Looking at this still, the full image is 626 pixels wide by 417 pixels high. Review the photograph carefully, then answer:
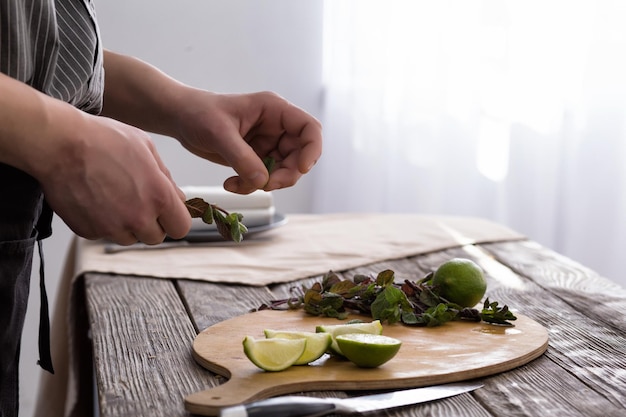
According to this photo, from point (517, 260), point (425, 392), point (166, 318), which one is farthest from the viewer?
point (517, 260)

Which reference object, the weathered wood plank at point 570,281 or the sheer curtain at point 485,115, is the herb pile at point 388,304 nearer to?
the weathered wood plank at point 570,281

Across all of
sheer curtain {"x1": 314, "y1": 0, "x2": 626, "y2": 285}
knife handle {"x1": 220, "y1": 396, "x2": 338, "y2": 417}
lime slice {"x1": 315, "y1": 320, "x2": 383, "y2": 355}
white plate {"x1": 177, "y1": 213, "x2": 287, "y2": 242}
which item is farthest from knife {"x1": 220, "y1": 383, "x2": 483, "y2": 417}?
sheer curtain {"x1": 314, "y1": 0, "x2": 626, "y2": 285}

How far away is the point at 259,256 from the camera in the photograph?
1505 mm

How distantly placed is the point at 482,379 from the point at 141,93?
60cm

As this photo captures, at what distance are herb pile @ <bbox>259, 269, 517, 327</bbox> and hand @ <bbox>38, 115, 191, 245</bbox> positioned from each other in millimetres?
343

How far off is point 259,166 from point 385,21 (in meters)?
2.11

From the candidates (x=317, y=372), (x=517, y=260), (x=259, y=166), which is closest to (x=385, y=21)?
(x=517, y=260)

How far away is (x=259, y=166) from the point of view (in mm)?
1015

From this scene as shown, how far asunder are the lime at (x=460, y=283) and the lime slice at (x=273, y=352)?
0.30m

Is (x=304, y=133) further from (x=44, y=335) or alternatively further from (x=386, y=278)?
(x=44, y=335)

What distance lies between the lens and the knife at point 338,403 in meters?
0.69

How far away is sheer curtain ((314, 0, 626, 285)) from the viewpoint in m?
2.82

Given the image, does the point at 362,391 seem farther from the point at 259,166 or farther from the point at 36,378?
the point at 36,378

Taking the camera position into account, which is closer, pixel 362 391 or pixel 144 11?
pixel 362 391
